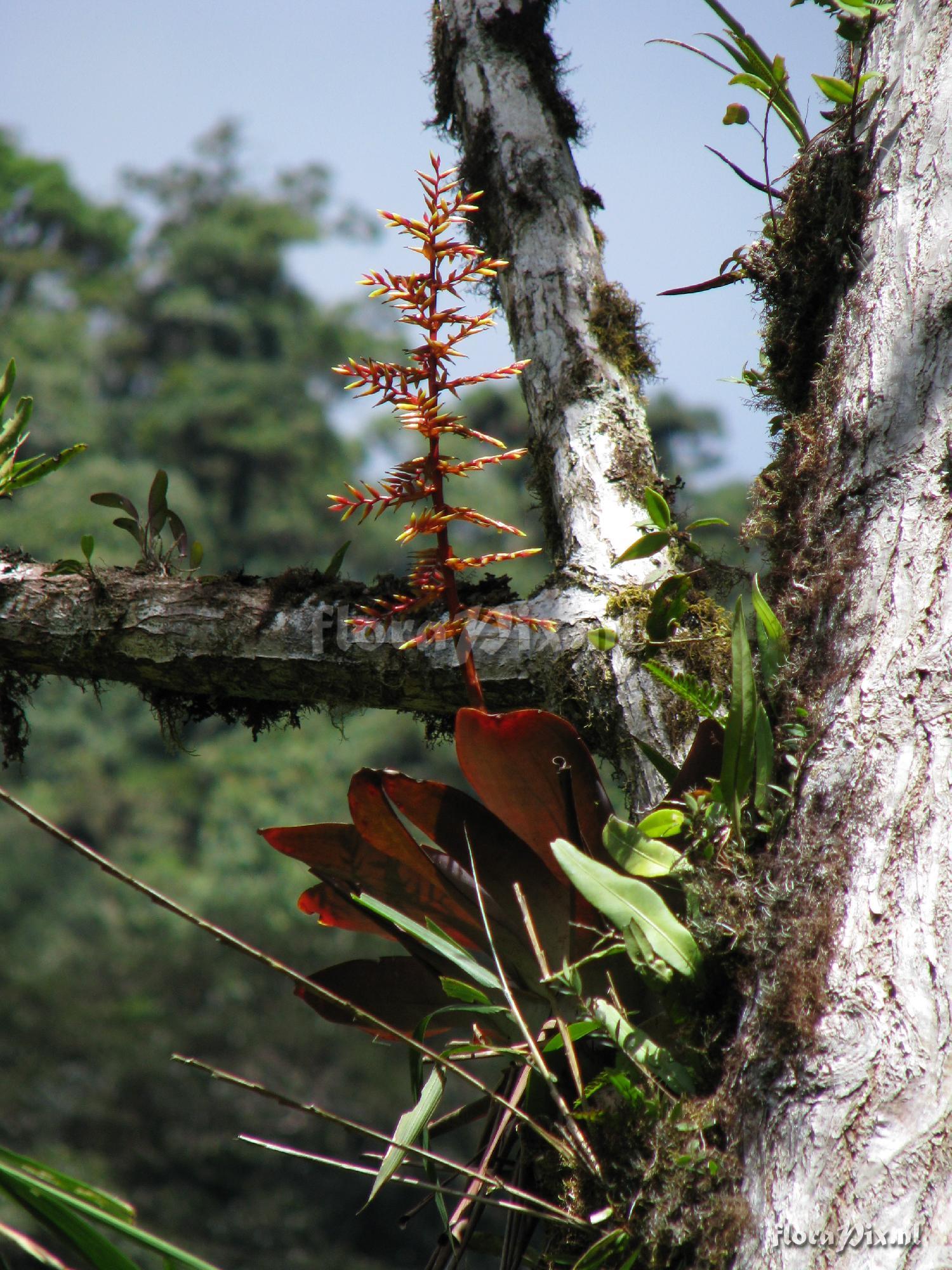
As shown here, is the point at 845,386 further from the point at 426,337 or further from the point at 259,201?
the point at 259,201

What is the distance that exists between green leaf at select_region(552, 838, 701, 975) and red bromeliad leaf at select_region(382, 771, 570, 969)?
18cm

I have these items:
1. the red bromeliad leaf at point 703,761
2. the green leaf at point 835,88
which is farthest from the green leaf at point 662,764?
the green leaf at point 835,88

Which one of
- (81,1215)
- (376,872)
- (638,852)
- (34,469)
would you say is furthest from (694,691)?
(34,469)

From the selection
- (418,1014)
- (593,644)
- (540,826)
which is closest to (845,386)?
(593,644)

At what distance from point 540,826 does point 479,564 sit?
0.27 metres

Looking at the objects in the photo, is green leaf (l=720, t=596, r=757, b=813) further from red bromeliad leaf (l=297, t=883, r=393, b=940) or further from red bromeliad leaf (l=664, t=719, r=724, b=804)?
red bromeliad leaf (l=297, t=883, r=393, b=940)

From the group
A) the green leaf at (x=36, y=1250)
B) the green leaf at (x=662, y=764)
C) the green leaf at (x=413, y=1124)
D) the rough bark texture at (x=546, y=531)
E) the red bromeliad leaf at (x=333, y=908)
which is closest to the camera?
the green leaf at (x=36, y=1250)

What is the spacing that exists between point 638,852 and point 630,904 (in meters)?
0.05

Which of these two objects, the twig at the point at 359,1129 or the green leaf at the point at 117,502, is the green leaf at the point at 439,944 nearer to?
the twig at the point at 359,1129

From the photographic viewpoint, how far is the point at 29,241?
25250mm

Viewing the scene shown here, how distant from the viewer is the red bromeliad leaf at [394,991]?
996mm

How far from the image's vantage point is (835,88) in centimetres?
99

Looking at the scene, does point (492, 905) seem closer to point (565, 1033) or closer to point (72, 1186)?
point (565, 1033)

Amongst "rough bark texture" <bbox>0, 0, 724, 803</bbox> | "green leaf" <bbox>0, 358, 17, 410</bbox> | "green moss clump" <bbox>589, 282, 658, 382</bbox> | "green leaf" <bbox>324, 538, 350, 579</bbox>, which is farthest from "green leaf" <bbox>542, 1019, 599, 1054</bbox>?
"green leaf" <bbox>0, 358, 17, 410</bbox>
